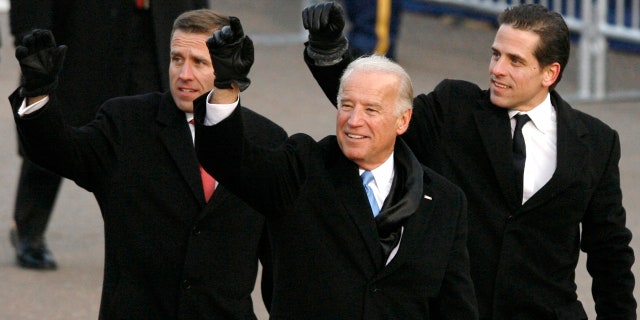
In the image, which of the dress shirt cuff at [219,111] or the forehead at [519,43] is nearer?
the dress shirt cuff at [219,111]

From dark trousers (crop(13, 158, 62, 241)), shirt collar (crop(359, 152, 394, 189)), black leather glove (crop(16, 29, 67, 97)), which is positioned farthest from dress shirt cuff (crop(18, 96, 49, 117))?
dark trousers (crop(13, 158, 62, 241))

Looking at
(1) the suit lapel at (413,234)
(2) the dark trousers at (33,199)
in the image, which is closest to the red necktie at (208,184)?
(1) the suit lapel at (413,234)

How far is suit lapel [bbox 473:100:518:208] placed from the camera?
442cm

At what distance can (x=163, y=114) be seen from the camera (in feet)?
14.6

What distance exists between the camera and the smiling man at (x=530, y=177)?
4.43m

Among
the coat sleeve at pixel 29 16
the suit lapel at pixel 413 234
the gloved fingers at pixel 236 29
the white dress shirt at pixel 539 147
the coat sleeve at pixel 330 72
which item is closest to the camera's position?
the gloved fingers at pixel 236 29

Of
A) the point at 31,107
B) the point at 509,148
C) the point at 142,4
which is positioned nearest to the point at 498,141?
the point at 509,148

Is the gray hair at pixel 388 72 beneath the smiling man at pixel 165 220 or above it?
above

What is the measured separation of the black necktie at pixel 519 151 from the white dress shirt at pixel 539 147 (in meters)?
0.01

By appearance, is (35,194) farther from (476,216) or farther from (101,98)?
(476,216)

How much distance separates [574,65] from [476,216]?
22.9 feet

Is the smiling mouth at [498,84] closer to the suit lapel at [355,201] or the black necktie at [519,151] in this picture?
the black necktie at [519,151]

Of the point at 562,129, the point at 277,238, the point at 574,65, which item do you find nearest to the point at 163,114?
the point at 277,238

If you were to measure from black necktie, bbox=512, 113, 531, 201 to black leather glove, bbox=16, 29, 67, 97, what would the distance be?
1.42 metres
